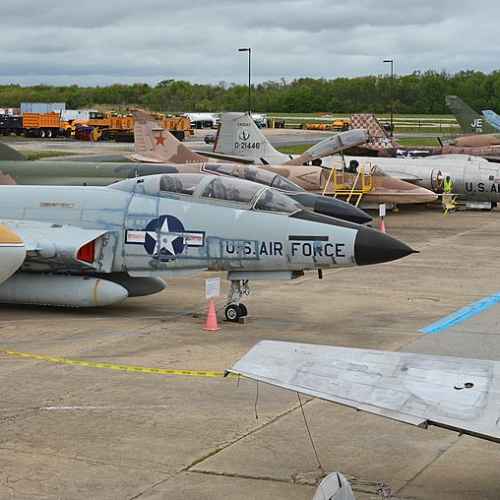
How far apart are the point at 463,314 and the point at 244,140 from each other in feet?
58.5

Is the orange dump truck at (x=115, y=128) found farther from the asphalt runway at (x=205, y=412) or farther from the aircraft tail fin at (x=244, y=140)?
the asphalt runway at (x=205, y=412)

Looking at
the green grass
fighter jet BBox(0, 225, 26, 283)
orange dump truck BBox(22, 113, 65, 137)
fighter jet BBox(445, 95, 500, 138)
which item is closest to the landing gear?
fighter jet BBox(0, 225, 26, 283)

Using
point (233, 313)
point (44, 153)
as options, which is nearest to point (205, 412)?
point (233, 313)

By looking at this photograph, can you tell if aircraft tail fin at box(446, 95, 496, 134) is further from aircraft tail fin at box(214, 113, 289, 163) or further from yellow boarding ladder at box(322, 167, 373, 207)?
yellow boarding ladder at box(322, 167, 373, 207)

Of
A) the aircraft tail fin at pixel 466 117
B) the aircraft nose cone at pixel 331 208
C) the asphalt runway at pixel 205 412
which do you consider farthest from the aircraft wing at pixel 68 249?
the aircraft tail fin at pixel 466 117

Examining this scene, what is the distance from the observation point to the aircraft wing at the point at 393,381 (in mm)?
7488

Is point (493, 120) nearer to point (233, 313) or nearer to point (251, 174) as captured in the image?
point (251, 174)

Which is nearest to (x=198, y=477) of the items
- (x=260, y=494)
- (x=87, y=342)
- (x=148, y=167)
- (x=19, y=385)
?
(x=260, y=494)

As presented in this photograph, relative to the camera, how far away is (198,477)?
898 cm

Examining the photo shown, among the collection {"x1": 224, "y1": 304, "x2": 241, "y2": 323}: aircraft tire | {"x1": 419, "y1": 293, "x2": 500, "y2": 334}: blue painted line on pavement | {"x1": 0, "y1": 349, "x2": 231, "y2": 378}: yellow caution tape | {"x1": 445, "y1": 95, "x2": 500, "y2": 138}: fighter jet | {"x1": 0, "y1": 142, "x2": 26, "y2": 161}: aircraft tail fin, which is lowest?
{"x1": 419, "y1": 293, "x2": 500, "y2": 334}: blue painted line on pavement

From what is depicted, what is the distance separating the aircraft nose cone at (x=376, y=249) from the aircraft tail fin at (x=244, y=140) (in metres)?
18.7

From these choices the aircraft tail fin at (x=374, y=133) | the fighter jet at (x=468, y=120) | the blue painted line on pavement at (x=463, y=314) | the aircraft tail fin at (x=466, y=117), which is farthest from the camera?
the aircraft tail fin at (x=466, y=117)

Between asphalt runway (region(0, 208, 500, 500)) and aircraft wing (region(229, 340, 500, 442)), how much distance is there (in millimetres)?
1051

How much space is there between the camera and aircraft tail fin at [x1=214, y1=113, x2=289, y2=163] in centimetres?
3325
